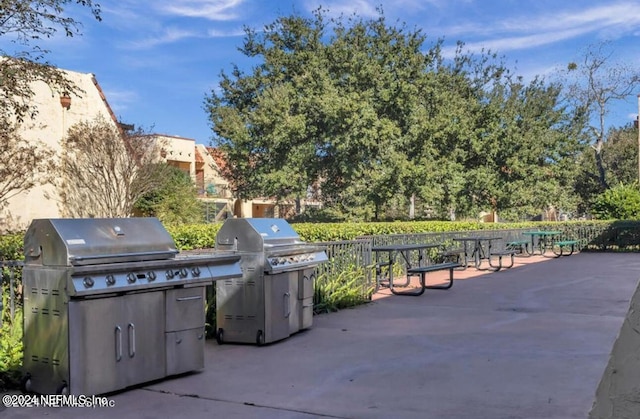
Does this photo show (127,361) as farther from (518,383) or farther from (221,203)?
(221,203)

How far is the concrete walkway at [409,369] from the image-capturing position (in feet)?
14.5

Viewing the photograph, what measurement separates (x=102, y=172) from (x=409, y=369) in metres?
15.4

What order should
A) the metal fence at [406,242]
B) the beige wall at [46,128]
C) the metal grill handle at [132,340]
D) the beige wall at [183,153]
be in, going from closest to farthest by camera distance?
the metal grill handle at [132,340], the metal fence at [406,242], the beige wall at [46,128], the beige wall at [183,153]

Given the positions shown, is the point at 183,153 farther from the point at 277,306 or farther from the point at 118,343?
the point at 118,343

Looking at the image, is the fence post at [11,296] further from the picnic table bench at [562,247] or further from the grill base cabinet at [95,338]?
the picnic table bench at [562,247]

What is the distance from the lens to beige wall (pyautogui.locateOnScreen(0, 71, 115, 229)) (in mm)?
17119

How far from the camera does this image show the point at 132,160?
1875cm

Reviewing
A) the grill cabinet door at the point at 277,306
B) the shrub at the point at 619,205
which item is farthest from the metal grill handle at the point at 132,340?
the shrub at the point at 619,205

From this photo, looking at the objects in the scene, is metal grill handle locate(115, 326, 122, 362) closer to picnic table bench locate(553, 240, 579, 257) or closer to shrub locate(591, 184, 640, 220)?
picnic table bench locate(553, 240, 579, 257)

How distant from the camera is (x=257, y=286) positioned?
6598 mm

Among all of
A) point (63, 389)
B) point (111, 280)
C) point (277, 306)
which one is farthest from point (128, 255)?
point (277, 306)

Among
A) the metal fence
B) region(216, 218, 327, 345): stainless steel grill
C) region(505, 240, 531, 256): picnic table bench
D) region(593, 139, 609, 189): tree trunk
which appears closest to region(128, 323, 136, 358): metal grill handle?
the metal fence

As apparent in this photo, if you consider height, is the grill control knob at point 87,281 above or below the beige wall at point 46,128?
below

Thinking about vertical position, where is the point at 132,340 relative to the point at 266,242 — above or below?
below
